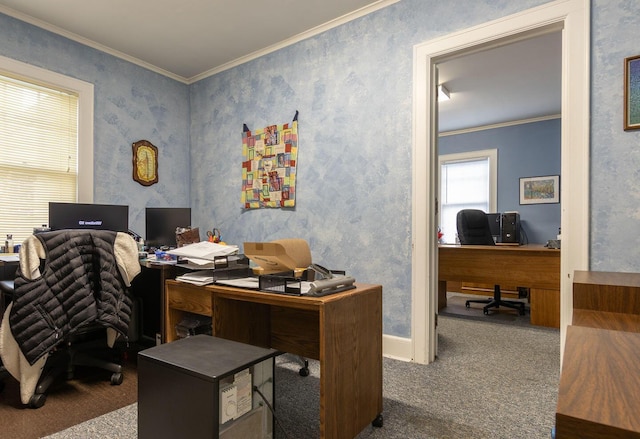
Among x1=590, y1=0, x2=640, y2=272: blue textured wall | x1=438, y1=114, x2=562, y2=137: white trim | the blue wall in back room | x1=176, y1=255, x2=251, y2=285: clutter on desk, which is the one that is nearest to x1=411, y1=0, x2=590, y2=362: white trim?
x1=590, y1=0, x2=640, y2=272: blue textured wall

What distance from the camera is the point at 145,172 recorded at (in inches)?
153

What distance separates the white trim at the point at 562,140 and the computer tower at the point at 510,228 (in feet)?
9.11

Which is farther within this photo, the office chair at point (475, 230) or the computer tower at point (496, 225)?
the computer tower at point (496, 225)

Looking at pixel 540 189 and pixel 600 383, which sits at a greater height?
pixel 540 189

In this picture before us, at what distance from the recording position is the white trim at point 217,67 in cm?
290

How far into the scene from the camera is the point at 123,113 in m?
3.70

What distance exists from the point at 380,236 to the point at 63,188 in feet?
9.44

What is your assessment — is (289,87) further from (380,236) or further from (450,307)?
(450,307)

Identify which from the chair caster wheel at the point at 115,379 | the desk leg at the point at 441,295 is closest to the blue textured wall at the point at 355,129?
the chair caster wheel at the point at 115,379

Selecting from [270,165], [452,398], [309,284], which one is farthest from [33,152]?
[452,398]

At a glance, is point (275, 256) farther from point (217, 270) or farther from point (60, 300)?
point (60, 300)

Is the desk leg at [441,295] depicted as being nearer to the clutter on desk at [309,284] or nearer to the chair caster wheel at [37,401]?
the clutter on desk at [309,284]

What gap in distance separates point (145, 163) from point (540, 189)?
5.55m

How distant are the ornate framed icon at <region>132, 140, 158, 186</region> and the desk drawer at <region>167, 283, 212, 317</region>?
7.17 feet
